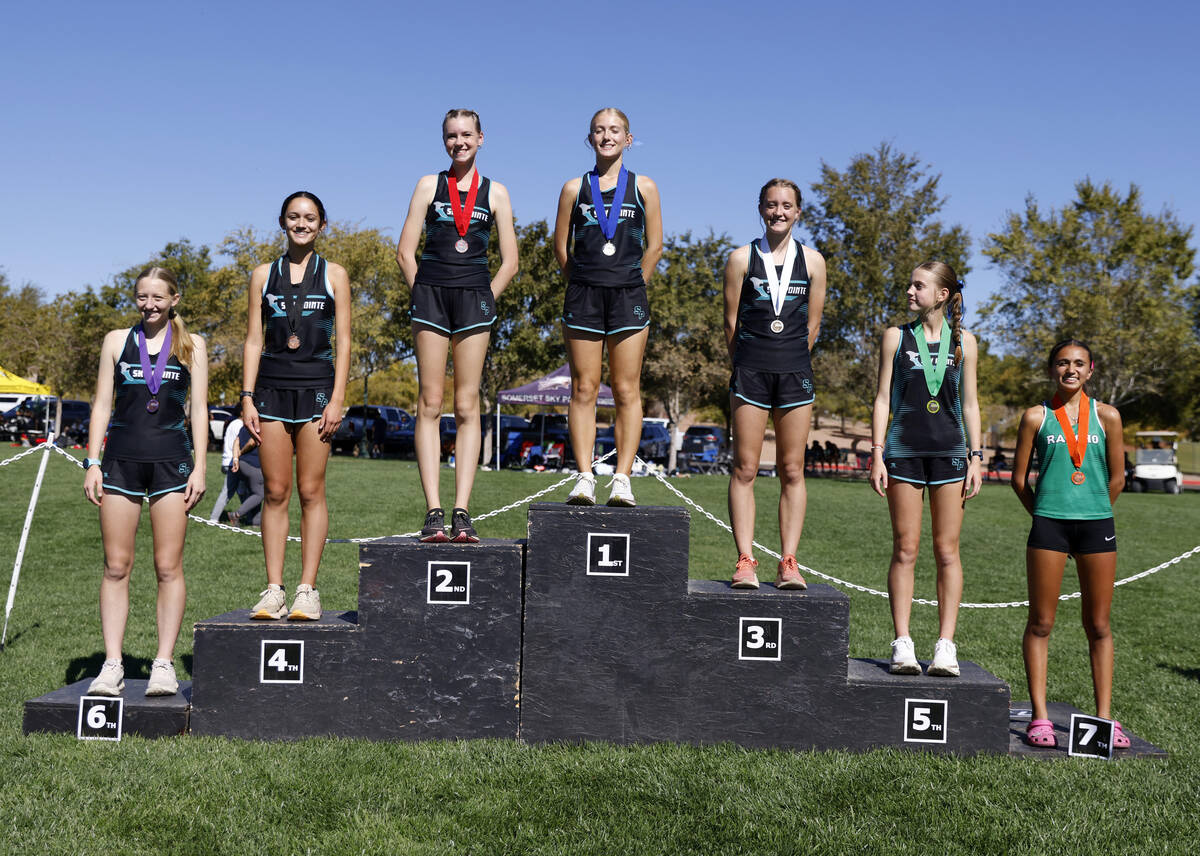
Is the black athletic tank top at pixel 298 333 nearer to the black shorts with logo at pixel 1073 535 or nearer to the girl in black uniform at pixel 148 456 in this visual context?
the girl in black uniform at pixel 148 456

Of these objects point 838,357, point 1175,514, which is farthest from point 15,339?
point 1175,514

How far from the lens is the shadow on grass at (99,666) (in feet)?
19.6

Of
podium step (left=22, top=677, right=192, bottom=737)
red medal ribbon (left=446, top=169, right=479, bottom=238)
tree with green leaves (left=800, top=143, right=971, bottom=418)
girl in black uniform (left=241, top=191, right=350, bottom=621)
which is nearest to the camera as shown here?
podium step (left=22, top=677, right=192, bottom=737)

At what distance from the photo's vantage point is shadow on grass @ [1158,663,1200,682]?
22.3ft

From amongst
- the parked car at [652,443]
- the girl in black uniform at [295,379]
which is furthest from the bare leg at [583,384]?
the parked car at [652,443]

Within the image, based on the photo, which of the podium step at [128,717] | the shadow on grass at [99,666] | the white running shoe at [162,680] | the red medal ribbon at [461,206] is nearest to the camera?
the podium step at [128,717]

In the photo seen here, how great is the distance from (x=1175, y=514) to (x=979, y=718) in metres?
19.8

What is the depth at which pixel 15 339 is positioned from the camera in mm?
44031

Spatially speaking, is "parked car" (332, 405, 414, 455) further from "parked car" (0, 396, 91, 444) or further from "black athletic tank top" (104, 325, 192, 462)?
"black athletic tank top" (104, 325, 192, 462)

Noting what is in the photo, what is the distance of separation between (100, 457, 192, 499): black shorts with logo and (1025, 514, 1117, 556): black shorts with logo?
416cm

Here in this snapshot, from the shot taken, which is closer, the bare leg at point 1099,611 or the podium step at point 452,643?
the podium step at point 452,643

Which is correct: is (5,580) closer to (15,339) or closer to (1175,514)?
(1175,514)

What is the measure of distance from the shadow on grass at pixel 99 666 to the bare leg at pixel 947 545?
4553 mm

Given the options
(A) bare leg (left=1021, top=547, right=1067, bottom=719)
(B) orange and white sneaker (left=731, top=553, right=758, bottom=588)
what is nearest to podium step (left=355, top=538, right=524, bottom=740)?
(B) orange and white sneaker (left=731, top=553, right=758, bottom=588)
